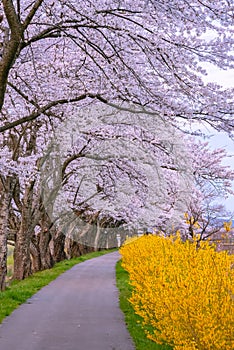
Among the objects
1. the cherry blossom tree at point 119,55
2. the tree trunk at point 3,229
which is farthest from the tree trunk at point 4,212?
the cherry blossom tree at point 119,55

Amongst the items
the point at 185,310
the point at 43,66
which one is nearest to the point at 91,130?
the point at 43,66

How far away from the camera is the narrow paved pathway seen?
9227 millimetres

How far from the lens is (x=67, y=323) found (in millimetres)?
11305

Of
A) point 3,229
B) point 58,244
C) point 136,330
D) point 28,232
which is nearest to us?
point 136,330

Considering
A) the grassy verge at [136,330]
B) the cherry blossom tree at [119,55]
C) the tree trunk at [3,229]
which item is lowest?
the grassy verge at [136,330]

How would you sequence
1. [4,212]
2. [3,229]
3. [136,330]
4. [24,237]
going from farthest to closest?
[24,237] → [3,229] → [4,212] → [136,330]

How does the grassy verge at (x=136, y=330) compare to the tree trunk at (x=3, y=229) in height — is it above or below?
below

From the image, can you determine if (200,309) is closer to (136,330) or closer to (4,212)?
(136,330)

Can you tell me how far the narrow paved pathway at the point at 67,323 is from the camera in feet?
Answer: 30.3

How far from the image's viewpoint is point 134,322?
11125 mm

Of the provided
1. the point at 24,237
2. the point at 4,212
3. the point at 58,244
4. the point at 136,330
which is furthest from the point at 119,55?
the point at 58,244

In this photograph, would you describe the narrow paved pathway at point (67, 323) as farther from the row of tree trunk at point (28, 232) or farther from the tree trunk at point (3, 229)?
the row of tree trunk at point (28, 232)

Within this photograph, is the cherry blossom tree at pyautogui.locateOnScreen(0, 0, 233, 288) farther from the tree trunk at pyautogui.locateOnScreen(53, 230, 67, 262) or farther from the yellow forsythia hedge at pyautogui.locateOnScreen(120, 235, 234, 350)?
the tree trunk at pyautogui.locateOnScreen(53, 230, 67, 262)

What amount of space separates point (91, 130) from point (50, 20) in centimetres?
796
